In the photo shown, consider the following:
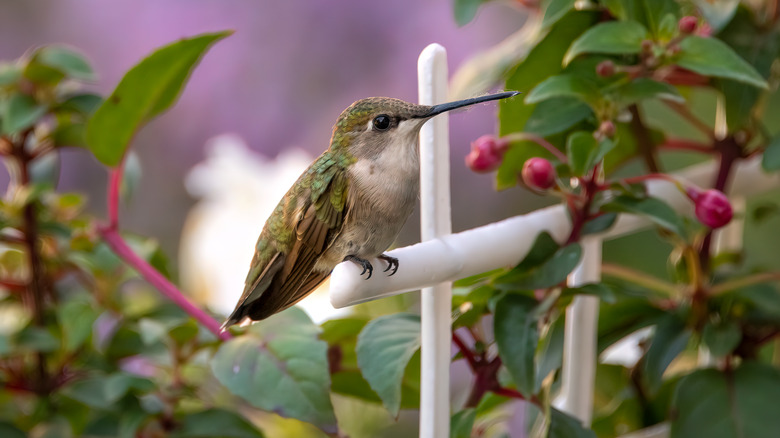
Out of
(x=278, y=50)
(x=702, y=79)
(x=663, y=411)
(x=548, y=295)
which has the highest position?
(x=278, y=50)

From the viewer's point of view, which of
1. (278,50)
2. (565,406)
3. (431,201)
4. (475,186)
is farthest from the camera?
(278,50)

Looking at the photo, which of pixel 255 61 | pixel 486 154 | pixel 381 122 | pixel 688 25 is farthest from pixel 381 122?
pixel 255 61

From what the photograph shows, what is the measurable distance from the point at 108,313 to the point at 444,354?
31 centimetres

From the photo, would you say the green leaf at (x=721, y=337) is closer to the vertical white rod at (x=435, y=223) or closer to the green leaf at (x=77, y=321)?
the vertical white rod at (x=435, y=223)

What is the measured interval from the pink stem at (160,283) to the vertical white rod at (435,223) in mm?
120

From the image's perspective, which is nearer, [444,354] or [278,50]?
[444,354]

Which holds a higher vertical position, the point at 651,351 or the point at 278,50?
the point at 278,50

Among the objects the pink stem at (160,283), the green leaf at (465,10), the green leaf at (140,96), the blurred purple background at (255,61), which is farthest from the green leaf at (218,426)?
the blurred purple background at (255,61)

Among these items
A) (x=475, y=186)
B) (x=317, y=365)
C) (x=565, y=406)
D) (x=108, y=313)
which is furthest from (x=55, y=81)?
(x=475, y=186)

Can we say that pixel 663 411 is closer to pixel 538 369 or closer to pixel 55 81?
pixel 538 369

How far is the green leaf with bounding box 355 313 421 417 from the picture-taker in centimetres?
39

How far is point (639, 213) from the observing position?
1.37ft

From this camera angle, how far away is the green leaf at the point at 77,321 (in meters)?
0.51

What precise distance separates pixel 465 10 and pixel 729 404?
284 mm
